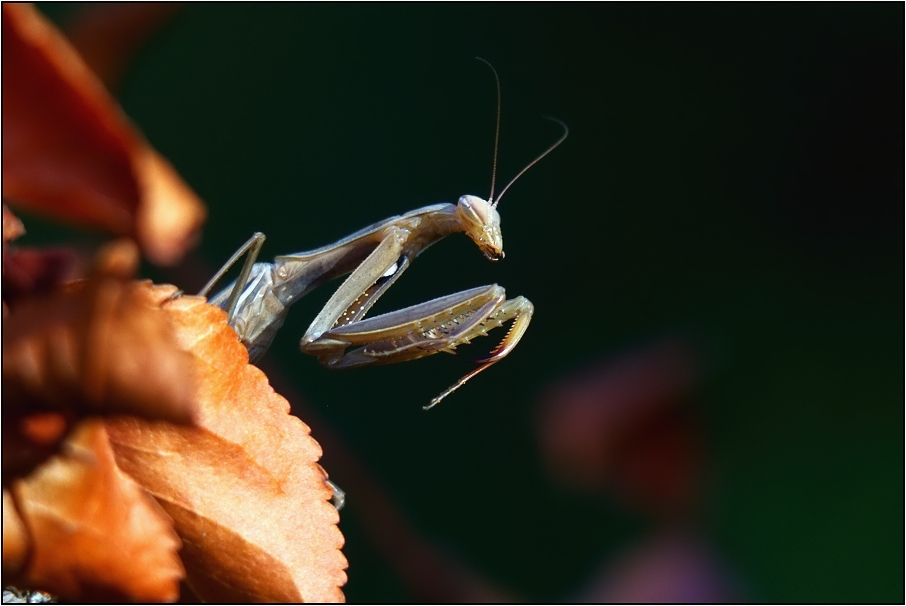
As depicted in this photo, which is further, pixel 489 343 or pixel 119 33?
pixel 489 343

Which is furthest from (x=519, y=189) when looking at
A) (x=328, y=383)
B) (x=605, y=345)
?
(x=605, y=345)

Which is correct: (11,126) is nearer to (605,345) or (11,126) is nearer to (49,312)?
(49,312)

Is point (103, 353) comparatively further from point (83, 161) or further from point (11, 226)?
point (11, 226)

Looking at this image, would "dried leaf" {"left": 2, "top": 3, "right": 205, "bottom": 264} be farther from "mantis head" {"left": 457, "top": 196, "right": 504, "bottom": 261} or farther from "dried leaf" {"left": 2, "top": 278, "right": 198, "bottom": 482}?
"mantis head" {"left": 457, "top": 196, "right": 504, "bottom": 261}

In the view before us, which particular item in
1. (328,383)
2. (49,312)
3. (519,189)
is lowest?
(328,383)

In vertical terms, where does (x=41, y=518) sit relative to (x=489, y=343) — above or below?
above

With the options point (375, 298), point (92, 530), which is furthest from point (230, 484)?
point (375, 298)
